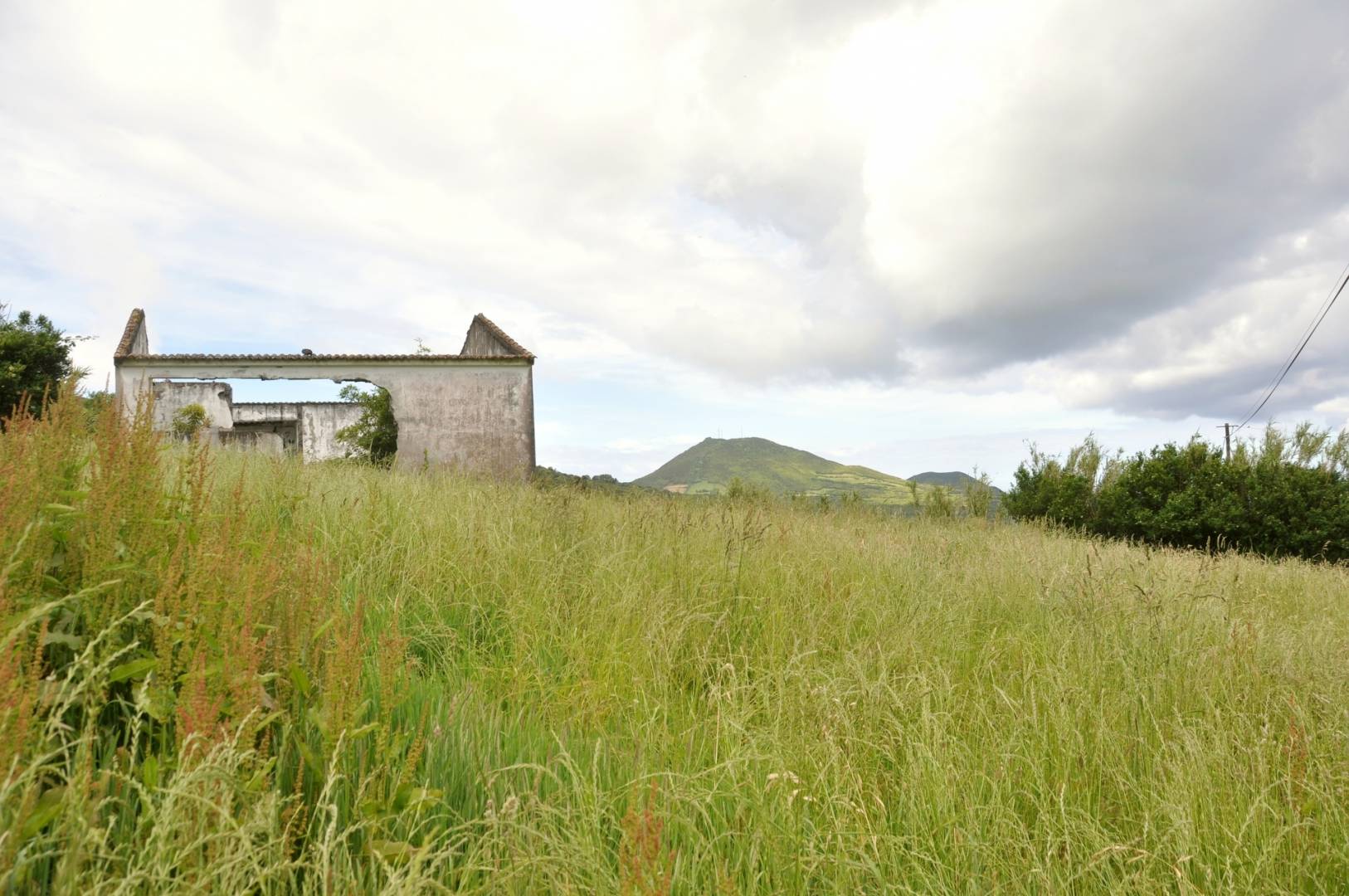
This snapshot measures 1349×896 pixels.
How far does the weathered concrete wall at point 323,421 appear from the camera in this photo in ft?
110

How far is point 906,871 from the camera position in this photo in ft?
8.06

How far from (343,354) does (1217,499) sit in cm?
1898

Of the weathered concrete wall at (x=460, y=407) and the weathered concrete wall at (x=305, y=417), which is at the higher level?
the weathered concrete wall at (x=305, y=417)

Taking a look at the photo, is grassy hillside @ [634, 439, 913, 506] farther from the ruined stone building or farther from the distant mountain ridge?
the ruined stone building

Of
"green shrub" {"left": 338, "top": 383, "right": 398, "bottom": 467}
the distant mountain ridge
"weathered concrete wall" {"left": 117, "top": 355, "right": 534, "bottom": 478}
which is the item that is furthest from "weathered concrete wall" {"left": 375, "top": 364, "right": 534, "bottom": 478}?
the distant mountain ridge

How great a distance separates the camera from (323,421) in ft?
111

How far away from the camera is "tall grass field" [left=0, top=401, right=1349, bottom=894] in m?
1.86

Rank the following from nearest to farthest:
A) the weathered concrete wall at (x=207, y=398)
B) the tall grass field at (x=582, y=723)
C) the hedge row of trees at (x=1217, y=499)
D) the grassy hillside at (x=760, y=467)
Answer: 1. the tall grass field at (x=582, y=723)
2. the hedge row of trees at (x=1217, y=499)
3. the weathered concrete wall at (x=207, y=398)
4. the grassy hillside at (x=760, y=467)

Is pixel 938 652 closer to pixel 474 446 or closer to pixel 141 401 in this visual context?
pixel 141 401

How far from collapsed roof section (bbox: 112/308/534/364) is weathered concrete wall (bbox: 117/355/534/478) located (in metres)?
0.11

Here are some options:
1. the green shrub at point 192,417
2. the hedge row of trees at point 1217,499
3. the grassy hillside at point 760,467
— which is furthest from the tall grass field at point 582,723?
the grassy hillside at point 760,467

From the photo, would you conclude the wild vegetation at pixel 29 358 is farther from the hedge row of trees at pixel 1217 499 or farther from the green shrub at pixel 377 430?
the hedge row of trees at pixel 1217 499

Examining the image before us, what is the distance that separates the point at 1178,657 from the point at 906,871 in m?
2.79

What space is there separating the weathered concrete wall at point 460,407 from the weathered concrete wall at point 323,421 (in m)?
18.3
